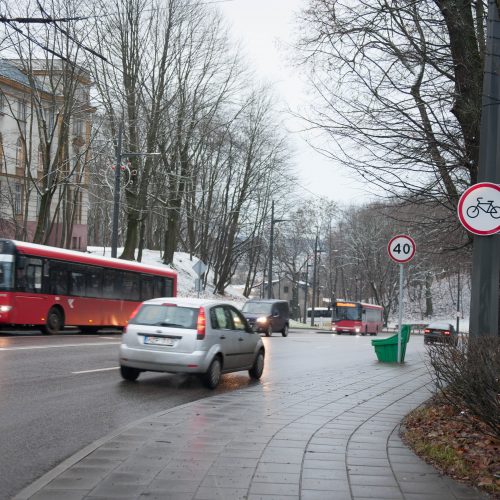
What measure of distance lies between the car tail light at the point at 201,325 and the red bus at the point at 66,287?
11.2 metres

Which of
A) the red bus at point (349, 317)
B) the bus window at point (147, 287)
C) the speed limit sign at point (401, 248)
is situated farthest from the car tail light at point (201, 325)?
the red bus at point (349, 317)

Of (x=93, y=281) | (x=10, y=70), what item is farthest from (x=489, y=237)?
(x=10, y=70)

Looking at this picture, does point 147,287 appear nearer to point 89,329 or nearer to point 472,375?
point 89,329

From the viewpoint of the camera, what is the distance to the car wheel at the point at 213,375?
12.9 meters

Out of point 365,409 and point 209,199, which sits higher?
point 209,199

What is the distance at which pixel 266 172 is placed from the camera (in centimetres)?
5662

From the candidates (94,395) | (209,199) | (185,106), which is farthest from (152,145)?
(94,395)

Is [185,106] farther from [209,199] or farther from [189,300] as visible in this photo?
[189,300]

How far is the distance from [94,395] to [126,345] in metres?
1.89

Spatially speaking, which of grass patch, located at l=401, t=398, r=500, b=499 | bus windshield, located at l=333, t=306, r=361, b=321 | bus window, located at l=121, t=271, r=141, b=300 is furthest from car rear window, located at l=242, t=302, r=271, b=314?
grass patch, located at l=401, t=398, r=500, b=499

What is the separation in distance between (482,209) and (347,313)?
50.8 metres

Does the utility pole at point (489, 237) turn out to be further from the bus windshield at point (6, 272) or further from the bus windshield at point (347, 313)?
the bus windshield at point (347, 313)

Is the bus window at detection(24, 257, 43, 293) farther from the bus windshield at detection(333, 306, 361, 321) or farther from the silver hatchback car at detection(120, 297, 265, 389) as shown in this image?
the bus windshield at detection(333, 306, 361, 321)

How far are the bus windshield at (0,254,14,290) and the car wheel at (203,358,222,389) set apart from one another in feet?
37.0
